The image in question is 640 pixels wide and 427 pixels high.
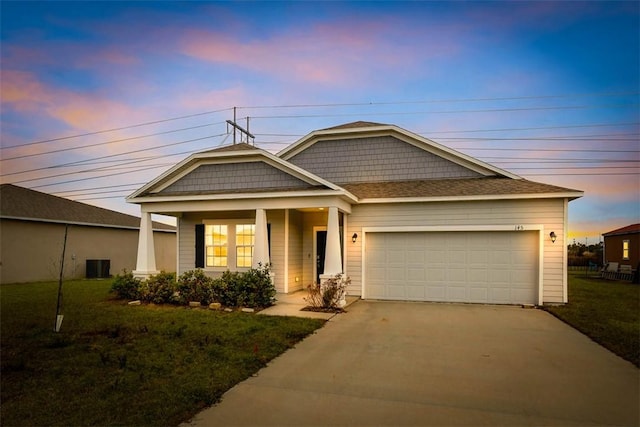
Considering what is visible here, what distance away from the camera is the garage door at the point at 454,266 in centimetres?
1134

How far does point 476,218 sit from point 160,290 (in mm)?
9521

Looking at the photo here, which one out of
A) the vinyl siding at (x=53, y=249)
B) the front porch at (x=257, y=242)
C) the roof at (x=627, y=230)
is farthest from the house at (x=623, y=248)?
the vinyl siding at (x=53, y=249)

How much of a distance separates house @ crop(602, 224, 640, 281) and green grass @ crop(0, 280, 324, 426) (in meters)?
21.1

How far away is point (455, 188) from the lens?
12.2m

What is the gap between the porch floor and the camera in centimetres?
954

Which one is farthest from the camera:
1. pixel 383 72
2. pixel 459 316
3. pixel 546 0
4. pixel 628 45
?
pixel 383 72

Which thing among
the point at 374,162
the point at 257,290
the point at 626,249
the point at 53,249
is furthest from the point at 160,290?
the point at 626,249

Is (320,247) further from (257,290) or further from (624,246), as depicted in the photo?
(624,246)

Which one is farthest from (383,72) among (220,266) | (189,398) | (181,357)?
(189,398)

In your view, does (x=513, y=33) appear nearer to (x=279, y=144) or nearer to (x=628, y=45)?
(x=628, y=45)

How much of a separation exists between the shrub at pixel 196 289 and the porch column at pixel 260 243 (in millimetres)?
1422

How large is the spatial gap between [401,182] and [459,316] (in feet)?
18.4

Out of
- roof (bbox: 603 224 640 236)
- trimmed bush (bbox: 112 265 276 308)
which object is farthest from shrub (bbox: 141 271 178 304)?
roof (bbox: 603 224 640 236)

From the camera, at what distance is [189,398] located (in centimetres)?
424
